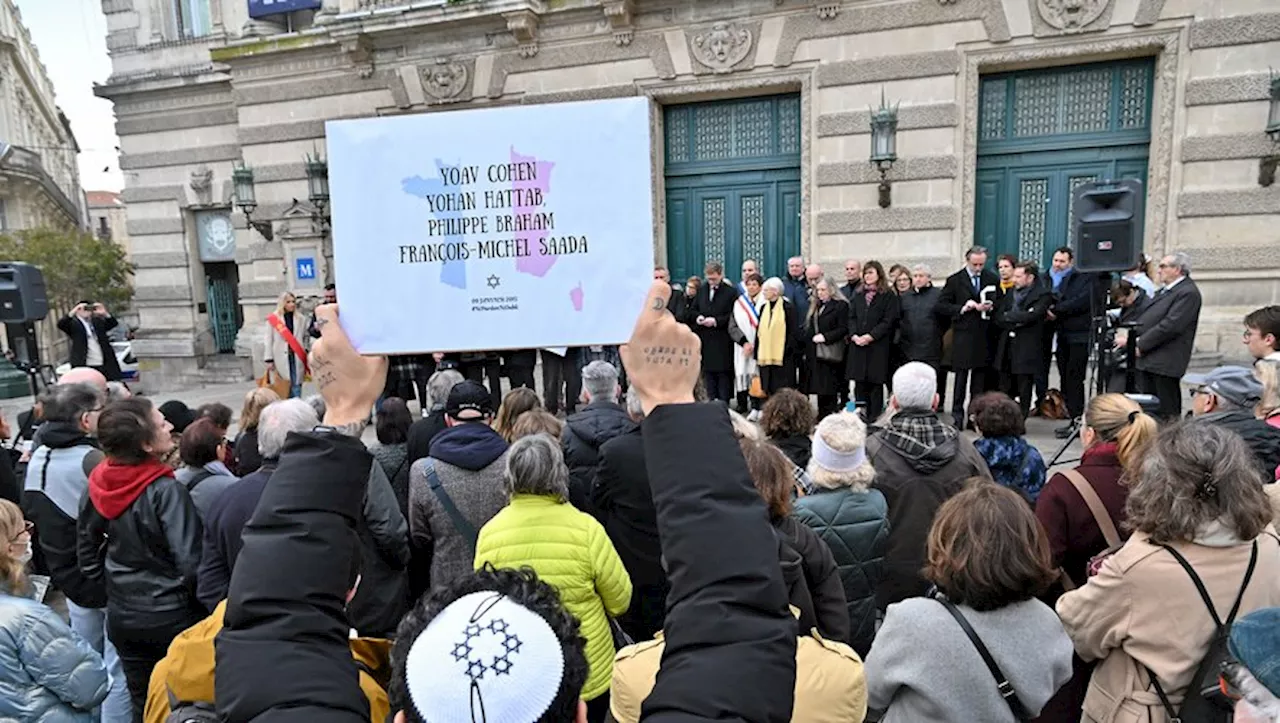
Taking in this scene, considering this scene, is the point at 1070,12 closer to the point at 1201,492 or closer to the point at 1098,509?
the point at 1098,509

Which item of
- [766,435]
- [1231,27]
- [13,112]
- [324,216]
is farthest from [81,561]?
[13,112]

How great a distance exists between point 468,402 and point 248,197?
12.6m

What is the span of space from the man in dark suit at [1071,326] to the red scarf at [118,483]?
25.1 feet

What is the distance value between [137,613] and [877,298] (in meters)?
7.15

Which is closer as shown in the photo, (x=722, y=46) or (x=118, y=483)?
(x=118, y=483)

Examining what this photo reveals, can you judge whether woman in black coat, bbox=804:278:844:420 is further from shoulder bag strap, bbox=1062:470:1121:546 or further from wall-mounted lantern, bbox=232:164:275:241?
wall-mounted lantern, bbox=232:164:275:241

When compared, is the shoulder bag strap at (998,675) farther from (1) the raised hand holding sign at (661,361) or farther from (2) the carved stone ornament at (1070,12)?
(2) the carved stone ornament at (1070,12)

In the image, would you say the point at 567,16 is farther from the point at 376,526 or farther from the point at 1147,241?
the point at 376,526

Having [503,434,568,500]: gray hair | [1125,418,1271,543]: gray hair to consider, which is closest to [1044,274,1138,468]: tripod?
[1125,418,1271,543]: gray hair

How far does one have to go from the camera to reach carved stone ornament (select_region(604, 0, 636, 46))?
11469 mm

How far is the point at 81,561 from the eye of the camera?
10.9 feet

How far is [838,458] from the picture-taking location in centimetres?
311

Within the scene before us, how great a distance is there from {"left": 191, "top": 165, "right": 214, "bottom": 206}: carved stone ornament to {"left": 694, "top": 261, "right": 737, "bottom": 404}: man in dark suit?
480 inches

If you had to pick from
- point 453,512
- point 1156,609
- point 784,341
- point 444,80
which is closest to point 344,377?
point 453,512
